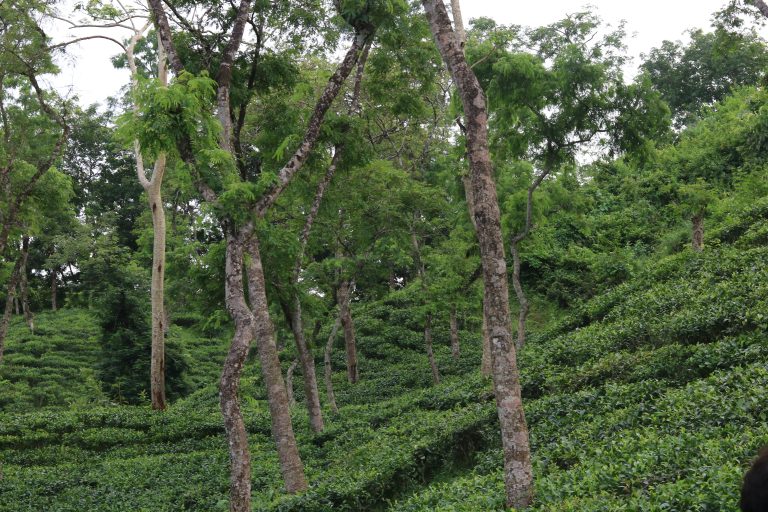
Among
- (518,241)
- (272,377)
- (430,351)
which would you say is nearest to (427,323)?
(430,351)

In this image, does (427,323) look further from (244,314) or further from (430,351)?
(244,314)

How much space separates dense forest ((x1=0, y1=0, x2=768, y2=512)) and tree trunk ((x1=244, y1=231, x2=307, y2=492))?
0.04m

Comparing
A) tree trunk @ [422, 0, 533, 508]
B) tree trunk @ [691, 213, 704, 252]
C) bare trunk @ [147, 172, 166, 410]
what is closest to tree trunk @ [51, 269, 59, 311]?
bare trunk @ [147, 172, 166, 410]

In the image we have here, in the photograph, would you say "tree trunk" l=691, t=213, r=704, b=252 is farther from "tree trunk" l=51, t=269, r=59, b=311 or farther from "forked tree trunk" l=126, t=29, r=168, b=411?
"tree trunk" l=51, t=269, r=59, b=311

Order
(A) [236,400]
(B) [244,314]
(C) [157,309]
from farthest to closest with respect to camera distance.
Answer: (C) [157,309] → (B) [244,314] → (A) [236,400]

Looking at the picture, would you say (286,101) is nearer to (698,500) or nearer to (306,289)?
(306,289)

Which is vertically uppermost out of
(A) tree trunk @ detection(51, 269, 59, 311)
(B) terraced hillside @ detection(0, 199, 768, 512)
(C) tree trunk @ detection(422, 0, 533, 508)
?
(A) tree trunk @ detection(51, 269, 59, 311)

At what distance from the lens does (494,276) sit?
7.48 metres

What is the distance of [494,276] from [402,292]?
1937 centimetres

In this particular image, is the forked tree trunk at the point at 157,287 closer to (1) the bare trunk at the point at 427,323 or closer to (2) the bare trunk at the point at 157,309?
(2) the bare trunk at the point at 157,309

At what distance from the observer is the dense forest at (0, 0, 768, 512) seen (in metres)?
8.33

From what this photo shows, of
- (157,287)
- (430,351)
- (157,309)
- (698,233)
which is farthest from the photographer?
(157,287)

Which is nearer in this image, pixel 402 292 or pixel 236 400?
pixel 236 400

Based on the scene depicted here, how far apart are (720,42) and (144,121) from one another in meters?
14.5
